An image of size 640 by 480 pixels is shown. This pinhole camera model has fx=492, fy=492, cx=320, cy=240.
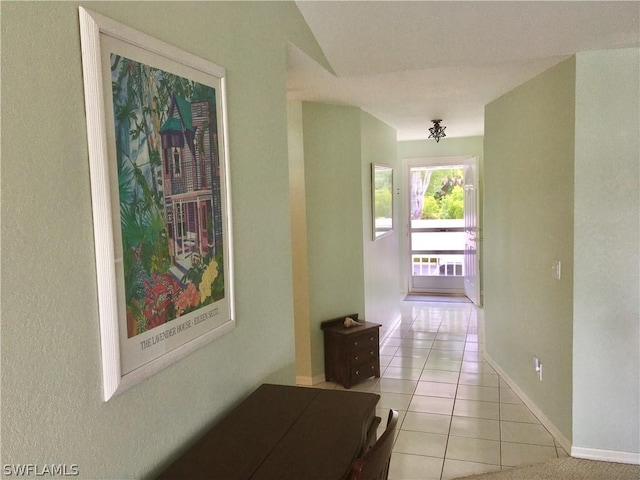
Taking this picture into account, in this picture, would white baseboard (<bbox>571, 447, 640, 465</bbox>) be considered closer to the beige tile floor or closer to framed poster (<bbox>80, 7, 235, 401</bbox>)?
the beige tile floor

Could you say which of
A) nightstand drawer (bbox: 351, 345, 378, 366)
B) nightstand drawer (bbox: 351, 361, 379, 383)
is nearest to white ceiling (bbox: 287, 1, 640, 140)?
nightstand drawer (bbox: 351, 345, 378, 366)

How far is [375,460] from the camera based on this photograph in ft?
4.03

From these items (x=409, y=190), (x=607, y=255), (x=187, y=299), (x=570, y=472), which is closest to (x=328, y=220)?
(x=607, y=255)

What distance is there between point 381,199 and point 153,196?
13.4 feet

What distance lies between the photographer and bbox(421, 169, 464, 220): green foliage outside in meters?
7.55

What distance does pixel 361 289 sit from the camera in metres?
4.47

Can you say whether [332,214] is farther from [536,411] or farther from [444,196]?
[444,196]

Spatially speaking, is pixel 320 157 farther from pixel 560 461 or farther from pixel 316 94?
pixel 560 461

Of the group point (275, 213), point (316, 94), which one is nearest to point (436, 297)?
point (316, 94)

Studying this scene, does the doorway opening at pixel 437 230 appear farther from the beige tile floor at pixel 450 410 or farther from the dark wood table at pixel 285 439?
the dark wood table at pixel 285 439

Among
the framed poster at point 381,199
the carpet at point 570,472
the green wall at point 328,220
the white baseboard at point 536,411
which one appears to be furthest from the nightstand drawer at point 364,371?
the carpet at point 570,472

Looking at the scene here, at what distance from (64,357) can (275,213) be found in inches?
45.9

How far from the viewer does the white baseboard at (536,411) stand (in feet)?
9.86

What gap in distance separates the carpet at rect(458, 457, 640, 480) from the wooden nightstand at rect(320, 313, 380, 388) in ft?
4.82
